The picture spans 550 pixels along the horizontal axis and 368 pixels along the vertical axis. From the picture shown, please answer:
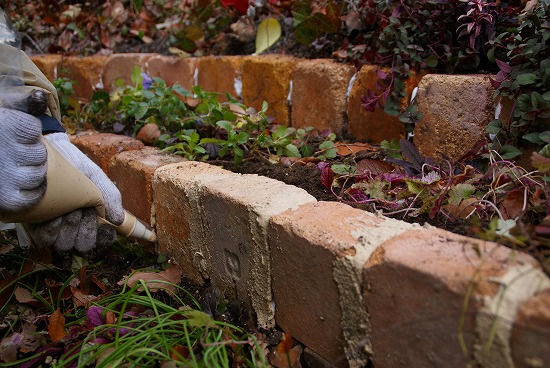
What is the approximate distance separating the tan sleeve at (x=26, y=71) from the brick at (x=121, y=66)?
4.49 feet

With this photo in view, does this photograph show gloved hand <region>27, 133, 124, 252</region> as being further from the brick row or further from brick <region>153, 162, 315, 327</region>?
the brick row

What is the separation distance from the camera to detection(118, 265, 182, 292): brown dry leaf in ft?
5.59

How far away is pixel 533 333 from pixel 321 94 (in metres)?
1.53

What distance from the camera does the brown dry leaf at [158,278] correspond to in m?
1.70

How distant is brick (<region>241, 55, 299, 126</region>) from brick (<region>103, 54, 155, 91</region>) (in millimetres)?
861

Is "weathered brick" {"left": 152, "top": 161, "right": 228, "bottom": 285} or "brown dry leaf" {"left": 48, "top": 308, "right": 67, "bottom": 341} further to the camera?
"weathered brick" {"left": 152, "top": 161, "right": 228, "bottom": 285}

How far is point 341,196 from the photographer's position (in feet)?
5.19

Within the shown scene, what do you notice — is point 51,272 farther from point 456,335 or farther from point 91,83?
point 91,83

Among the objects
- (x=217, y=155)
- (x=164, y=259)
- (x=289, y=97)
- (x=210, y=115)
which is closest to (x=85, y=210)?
(x=164, y=259)

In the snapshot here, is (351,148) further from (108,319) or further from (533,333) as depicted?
(533,333)

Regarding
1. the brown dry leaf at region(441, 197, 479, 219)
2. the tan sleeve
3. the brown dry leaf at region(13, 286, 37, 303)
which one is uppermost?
the tan sleeve

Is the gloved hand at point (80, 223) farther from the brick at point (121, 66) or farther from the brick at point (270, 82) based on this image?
the brick at point (121, 66)

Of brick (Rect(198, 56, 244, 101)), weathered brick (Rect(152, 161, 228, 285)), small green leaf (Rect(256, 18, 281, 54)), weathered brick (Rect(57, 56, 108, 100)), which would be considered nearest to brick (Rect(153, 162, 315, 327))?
weathered brick (Rect(152, 161, 228, 285))

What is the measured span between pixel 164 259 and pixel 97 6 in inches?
112
